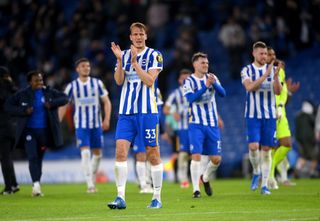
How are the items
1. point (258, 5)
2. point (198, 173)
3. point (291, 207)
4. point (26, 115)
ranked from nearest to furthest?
point (291, 207)
point (198, 173)
point (26, 115)
point (258, 5)

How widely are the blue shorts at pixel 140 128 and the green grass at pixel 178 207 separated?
3.45ft

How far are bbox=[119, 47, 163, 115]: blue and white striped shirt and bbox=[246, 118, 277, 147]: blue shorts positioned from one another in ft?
14.1

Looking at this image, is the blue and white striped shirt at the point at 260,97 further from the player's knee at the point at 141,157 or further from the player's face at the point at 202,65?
the player's knee at the point at 141,157

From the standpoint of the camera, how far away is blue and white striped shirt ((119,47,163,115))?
44.8 feet

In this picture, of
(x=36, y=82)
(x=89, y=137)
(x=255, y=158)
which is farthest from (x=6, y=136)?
(x=255, y=158)

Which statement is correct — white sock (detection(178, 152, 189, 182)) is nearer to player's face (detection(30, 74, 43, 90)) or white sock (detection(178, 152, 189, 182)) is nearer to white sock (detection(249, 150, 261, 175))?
white sock (detection(249, 150, 261, 175))

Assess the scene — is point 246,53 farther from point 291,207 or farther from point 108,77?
point 291,207

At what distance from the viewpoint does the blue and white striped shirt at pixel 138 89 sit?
13656mm

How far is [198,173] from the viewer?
16.8 meters

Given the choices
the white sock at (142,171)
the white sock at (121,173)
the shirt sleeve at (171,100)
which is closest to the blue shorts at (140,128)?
the white sock at (121,173)

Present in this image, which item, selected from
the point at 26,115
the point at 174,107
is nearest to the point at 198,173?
the point at 26,115

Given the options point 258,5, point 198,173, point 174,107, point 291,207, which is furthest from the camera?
point 258,5

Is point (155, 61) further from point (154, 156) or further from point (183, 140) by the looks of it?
point (183, 140)

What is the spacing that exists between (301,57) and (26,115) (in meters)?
14.5
